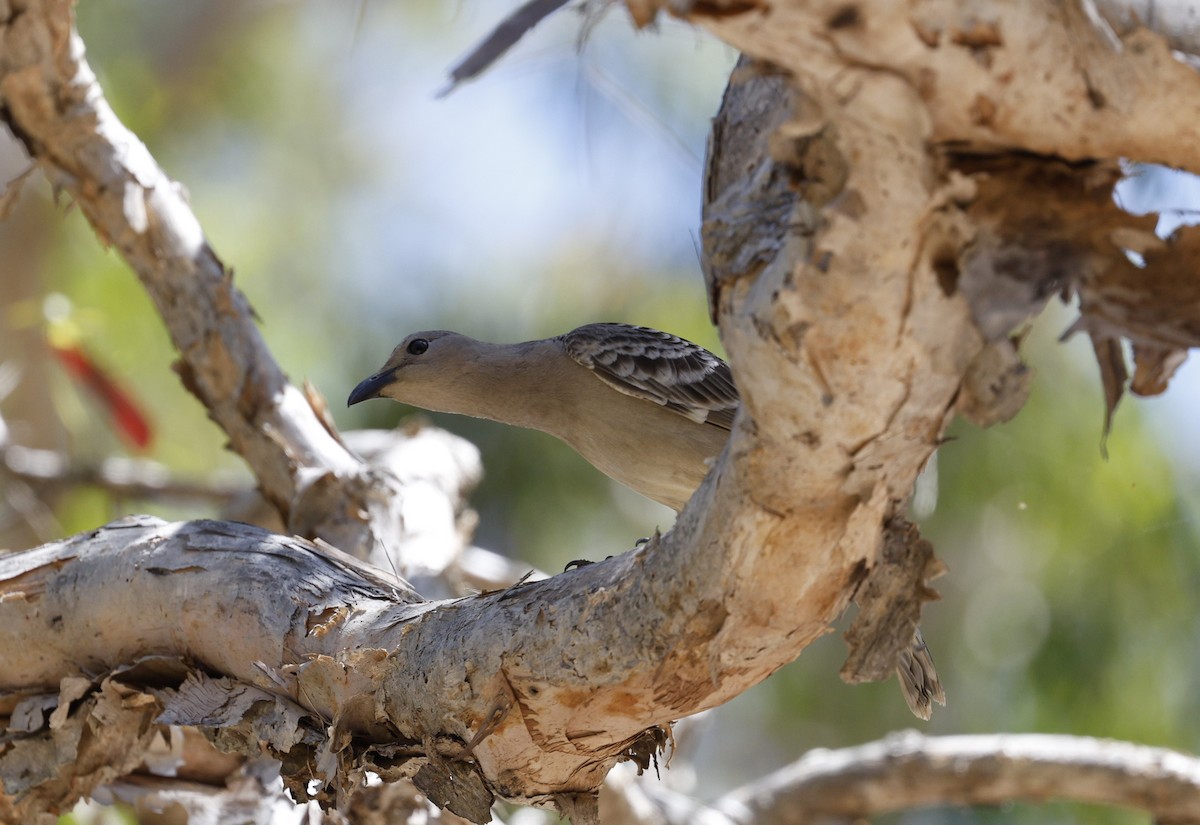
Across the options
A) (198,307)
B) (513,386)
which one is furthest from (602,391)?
(198,307)

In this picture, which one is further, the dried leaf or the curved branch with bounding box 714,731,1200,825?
the curved branch with bounding box 714,731,1200,825

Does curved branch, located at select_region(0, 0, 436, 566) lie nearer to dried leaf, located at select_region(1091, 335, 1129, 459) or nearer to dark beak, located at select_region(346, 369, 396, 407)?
dark beak, located at select_region(346, 369, 396, 407)

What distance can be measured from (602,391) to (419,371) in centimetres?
67

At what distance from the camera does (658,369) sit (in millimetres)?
4059

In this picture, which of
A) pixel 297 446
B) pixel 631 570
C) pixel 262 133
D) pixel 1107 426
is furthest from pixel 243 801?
pixel 262 133

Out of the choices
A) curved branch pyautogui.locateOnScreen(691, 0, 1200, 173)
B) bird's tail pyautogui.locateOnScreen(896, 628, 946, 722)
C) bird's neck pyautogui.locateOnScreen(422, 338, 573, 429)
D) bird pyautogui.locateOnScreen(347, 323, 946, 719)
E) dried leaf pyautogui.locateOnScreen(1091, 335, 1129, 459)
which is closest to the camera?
curved branch pyautogui.locateOnScreen(691, 0, 1200, 173)

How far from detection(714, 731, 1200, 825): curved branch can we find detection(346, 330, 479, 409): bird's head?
2.09 m

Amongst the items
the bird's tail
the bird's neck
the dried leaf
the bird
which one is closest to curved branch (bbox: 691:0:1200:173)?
the dried leaf

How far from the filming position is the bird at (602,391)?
400 centimetres

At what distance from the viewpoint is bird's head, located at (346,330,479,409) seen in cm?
420

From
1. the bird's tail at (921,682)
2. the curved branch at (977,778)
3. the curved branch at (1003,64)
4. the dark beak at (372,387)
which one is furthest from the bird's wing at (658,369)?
the curved branch at (1003,64)

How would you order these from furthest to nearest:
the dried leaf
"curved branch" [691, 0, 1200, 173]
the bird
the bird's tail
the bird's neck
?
1. the bird's neck
2. the bird
3. the bird's tail
4. the dried leaf
5. "curved branch" [691, 0, 1200, 173]

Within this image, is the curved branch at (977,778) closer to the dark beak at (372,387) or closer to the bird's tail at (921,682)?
the bird's tail at (921,682)

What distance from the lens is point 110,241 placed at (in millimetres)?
4125
